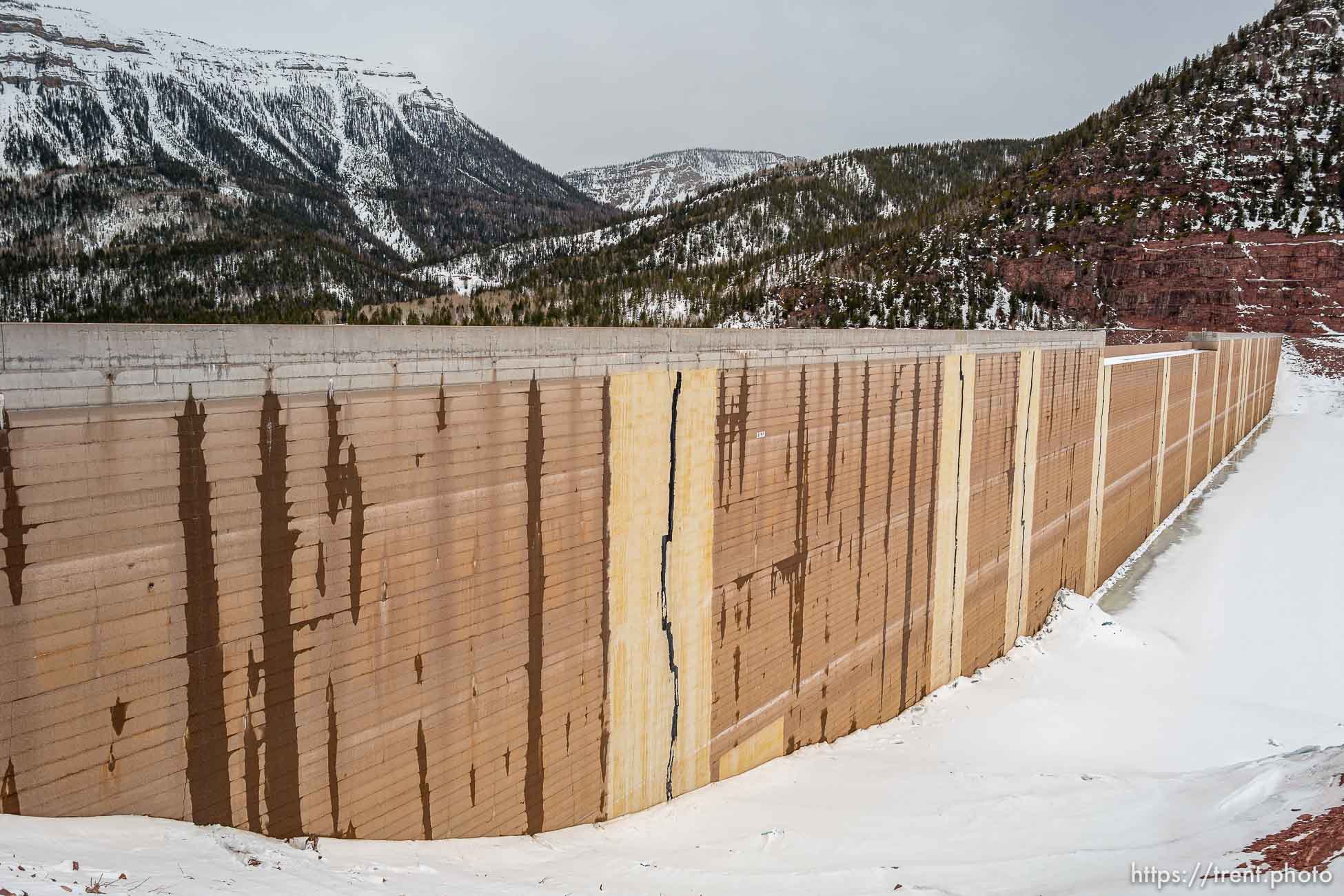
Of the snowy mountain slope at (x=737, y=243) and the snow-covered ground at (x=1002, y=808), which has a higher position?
the snowy mountain slope at (x=737, y=243)

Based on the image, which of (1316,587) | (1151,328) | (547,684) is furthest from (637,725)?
(1151,328)

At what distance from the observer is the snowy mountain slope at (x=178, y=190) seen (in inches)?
2820

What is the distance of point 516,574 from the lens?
9383mm

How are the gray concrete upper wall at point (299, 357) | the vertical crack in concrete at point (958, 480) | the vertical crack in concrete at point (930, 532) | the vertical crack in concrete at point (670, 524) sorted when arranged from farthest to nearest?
1. the vertical crack in concrete at point (958, 480)
2. the vertical crack in concrete at point (930, 532)
3. the vertical crack in concrete at point (670, 524)
4. the gray concrete upper wall at point (299, 357)

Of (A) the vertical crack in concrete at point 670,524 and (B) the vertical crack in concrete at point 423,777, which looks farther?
(A) the vertical crack in concrete at point 670,524

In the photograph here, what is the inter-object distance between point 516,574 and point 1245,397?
5529 cm

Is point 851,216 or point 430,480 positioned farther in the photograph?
point 851,216

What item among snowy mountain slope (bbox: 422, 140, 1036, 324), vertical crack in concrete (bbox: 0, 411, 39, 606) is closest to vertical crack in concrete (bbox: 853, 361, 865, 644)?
vertical crack in concrete (bbox: 0, 411, 39, 606)

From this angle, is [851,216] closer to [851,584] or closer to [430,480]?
[851,584]

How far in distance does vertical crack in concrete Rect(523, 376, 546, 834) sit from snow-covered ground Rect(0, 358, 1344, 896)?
518 mm

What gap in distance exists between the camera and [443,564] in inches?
337

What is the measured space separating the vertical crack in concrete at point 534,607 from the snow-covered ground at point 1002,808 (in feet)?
1.70

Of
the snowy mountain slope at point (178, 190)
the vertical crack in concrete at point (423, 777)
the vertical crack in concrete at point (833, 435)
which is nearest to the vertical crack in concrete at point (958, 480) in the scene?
the vertical crack in concrete at point (833, 435)

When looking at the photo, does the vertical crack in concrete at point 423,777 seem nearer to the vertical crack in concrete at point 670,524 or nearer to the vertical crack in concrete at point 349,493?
the vertical crack in concrete at point 349,493
